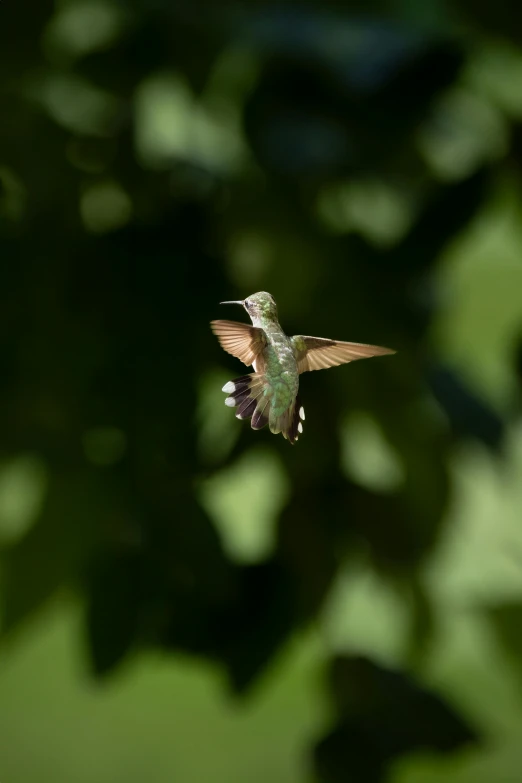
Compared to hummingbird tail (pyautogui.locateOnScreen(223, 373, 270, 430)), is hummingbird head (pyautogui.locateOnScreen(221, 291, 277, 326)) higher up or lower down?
higher up

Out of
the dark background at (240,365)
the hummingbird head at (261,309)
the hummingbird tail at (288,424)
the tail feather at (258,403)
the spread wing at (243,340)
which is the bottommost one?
the dark background at (240,365)

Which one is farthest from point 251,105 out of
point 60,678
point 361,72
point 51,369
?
point 60,678

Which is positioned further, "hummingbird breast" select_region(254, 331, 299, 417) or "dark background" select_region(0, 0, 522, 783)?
"dark background" select_region(0, 0, 522, 783)

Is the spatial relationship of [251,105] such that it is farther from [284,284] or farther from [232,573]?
[232,573]
